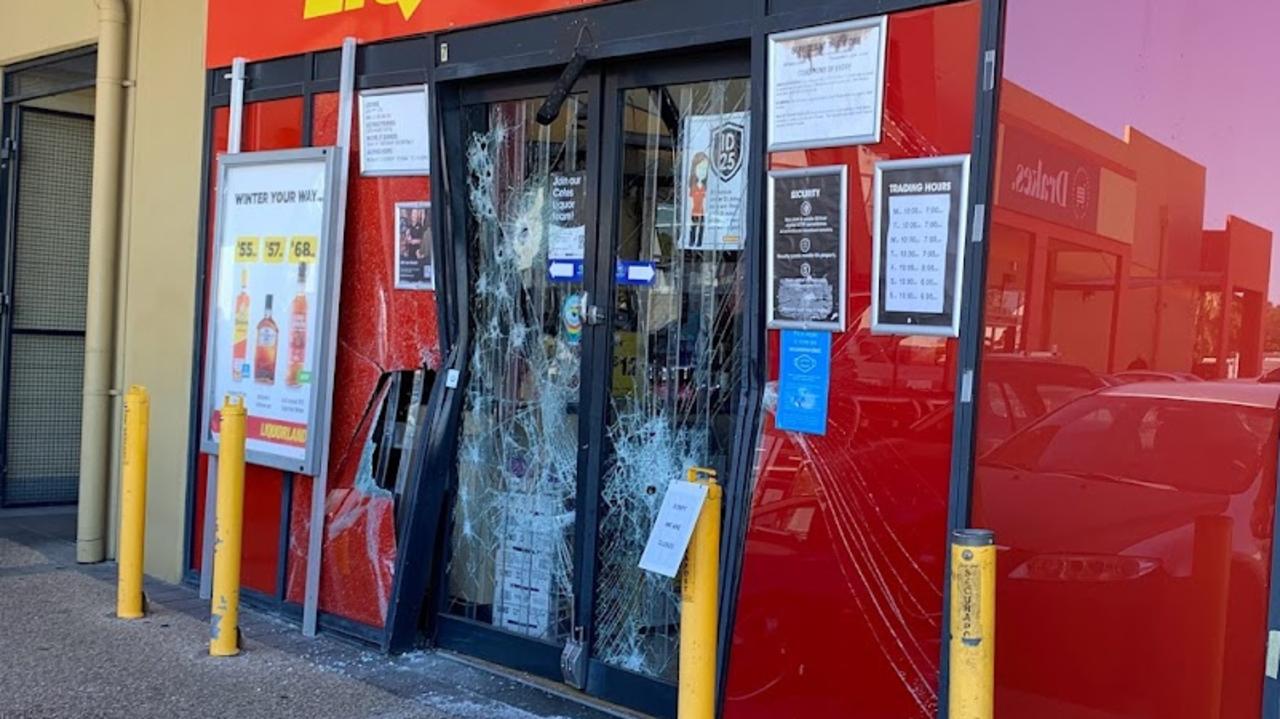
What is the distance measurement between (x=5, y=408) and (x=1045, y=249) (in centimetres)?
748

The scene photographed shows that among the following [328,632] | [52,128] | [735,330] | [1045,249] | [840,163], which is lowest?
[328,632]

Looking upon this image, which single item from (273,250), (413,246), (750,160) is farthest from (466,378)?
(750,160)

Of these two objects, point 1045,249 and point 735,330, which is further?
point 735,330

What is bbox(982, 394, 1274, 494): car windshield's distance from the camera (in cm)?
317

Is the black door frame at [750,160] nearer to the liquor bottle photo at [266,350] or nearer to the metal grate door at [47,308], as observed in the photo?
the liquor bottle photo at [266,350]

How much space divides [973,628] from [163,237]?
18.3 feet

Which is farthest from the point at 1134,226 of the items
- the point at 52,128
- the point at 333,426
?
the point at 52,128

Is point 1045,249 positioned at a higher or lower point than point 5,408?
higher

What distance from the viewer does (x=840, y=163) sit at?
4.02m

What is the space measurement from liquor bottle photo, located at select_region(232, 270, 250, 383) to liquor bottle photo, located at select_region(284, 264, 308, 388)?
374mm

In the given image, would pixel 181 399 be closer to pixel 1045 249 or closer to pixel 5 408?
pixel 5 408

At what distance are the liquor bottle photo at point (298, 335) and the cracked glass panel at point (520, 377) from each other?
0.93 m

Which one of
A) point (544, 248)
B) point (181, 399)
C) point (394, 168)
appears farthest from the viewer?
point (181, 399)

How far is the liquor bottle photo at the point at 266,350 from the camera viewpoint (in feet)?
19.6
